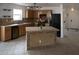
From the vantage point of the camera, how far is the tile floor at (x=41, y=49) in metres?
3.12

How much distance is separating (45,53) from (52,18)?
73cm

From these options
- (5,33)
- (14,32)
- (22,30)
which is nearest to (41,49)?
(22,30)

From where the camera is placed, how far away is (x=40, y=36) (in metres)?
3.26

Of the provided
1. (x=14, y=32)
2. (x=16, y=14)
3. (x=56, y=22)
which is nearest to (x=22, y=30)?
(x=14, y=32)

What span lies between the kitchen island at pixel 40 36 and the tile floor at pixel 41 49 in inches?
3.9

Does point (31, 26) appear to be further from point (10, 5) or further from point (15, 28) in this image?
point (10, 5)

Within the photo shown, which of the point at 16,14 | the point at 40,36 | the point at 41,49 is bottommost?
the point at 41,49

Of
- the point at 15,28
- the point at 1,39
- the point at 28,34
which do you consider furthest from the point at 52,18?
the point at 1,39

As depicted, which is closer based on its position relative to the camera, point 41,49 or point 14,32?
point 41,49

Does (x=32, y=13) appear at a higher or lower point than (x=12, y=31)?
higher

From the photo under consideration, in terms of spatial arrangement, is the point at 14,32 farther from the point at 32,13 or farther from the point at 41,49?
the point at 41,49

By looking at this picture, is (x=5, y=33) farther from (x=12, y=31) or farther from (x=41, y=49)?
(x=41, y=49)

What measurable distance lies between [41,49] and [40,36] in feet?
0.89
